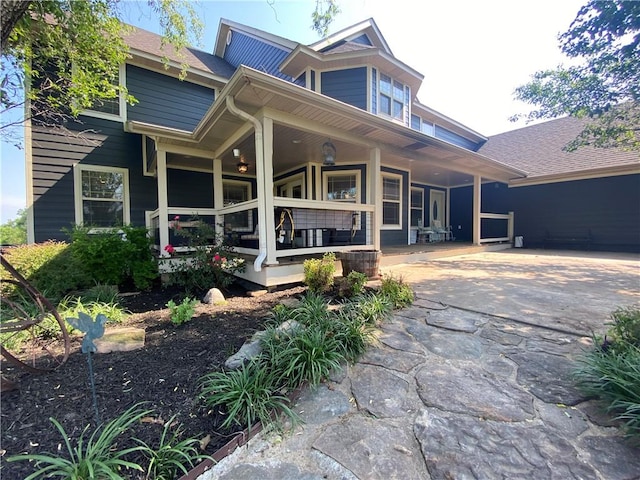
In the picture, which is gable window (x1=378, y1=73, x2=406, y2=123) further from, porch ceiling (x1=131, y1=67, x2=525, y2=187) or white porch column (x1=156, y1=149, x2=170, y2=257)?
white porch column (x1=156, y1=149, x2=170, y2=257)

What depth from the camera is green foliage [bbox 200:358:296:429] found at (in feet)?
5.60

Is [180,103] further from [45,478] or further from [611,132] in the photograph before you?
[611,132]

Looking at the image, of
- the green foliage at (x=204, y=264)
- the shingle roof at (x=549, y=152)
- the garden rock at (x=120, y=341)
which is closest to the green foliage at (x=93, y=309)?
the garden rock at (x=120, y=341)

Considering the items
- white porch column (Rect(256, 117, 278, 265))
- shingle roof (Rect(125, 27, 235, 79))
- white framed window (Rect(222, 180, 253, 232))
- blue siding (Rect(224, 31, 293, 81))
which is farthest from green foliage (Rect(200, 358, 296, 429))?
blue siding (Rect(224, 31, 293, 81))

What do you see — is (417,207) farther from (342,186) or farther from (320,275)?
(320,275)

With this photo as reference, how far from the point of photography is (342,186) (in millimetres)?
8180

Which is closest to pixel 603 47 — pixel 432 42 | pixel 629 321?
pixel 432 42

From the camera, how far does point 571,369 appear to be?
210cm

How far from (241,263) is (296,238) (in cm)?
180

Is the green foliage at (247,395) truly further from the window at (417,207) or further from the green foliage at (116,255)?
the window at (417,207)

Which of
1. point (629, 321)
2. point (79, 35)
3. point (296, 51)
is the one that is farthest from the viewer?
point (296, 51)

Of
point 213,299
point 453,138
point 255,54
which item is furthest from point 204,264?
point 453,138

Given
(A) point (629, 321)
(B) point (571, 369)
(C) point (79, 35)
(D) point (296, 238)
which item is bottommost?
(B) point (571, 369)

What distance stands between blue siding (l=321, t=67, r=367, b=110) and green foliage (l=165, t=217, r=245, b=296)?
553 centimetres
